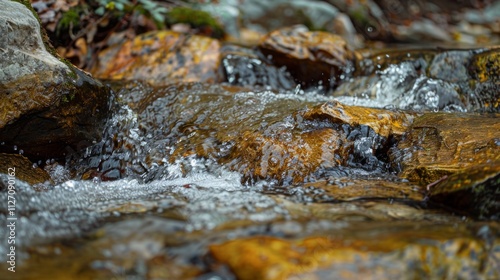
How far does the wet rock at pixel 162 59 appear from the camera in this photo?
15.9 ft

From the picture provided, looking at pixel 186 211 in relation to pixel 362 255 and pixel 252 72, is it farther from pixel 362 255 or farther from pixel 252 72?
pixel 252 72

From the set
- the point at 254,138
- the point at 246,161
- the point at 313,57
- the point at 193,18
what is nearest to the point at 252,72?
the point at 313,57

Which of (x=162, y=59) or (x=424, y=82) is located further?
(x=162, y=59)

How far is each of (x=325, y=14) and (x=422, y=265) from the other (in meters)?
7.47

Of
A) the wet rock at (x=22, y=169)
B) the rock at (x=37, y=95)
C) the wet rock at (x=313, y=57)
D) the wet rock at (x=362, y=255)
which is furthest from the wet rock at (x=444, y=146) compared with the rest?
the wet rock at (x=22, y=169)

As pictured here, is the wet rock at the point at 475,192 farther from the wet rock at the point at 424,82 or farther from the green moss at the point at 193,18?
the green moss at the point at 193,18

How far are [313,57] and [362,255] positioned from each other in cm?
394

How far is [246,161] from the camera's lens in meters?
3.00

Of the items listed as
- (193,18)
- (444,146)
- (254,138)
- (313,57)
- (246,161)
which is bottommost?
(246,161)

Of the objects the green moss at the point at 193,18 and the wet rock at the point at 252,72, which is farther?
the green moss at the point at 193,18

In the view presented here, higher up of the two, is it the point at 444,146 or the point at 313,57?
the point at 313,57

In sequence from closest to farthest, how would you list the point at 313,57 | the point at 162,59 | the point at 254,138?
the point at 254,138 < the point at 162,59 < the point at 313,57

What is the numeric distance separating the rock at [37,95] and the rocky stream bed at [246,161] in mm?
11

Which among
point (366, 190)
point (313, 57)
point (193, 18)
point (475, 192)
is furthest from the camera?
point (193, 18)
